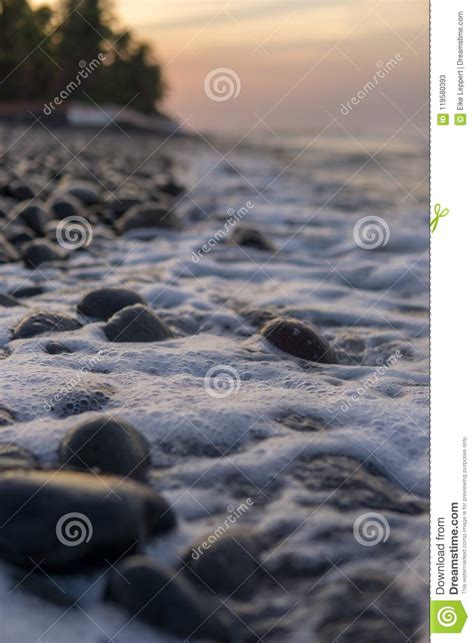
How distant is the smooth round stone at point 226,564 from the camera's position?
5.62 feet

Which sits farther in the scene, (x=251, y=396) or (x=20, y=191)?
(x=20, y=191)

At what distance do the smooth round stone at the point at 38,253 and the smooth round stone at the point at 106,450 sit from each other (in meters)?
2.78

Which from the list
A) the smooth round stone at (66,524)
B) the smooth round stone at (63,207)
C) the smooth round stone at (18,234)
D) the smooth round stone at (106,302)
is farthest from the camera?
the smooth round stone at (63,207)

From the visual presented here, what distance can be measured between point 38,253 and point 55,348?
1984 mm

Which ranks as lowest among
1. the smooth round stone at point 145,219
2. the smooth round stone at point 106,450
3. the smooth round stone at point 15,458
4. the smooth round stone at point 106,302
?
the smooth round stone at point 15,458

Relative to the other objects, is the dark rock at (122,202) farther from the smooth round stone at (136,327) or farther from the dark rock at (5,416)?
the dark rock at (5,416)

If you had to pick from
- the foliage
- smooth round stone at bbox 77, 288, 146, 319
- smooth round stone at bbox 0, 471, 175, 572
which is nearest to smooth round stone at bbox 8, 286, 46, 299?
smooth round stone at bbox 77, 288, 146, 319

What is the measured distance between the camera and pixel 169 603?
5.34 feet

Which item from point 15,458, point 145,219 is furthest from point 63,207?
point 15,458

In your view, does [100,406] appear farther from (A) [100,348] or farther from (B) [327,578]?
(B) [327,578]
